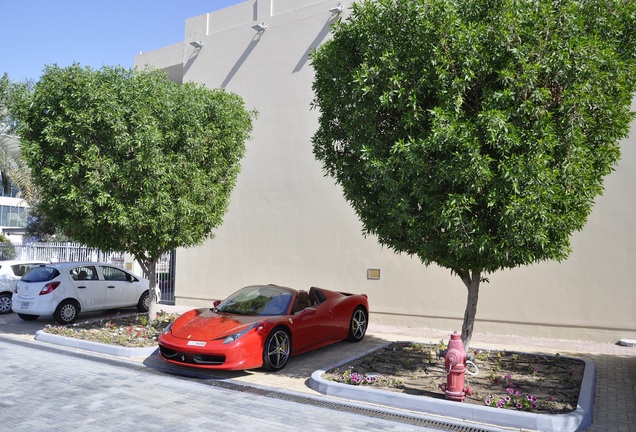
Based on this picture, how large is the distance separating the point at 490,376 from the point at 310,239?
288 inches

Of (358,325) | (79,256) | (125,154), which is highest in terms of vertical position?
(125,154)

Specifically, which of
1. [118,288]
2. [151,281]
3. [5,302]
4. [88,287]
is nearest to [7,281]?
[5,302]

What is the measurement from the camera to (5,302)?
49.2ft

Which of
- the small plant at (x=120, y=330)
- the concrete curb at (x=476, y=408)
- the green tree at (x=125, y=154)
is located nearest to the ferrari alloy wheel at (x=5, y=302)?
the small plant at (x=120, y=330)

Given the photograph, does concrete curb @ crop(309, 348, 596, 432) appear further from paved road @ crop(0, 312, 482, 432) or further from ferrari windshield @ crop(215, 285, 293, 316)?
ferrari windshield @ crop(215, 285, 293, 316)

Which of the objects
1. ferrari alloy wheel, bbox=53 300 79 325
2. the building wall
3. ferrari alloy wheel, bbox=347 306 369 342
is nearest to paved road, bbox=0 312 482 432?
ferrari alloy wheel, bbox=347 306 369 342

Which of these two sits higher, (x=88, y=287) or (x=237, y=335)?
(x=88, y=287)

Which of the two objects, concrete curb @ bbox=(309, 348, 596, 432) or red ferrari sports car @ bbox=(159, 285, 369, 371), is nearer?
concrete curb @ bbox=(309, 348, 596, 432)

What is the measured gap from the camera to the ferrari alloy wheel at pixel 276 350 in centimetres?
815

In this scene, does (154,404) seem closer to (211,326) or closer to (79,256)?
(211,326)

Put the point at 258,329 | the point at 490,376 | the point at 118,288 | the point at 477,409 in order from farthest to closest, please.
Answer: the point at 118,288 < the point at 258,329 < the point at 490,376 < the point at 477,409

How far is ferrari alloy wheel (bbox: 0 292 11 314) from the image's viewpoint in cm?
1493

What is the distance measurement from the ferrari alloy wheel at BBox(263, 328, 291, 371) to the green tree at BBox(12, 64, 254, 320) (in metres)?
3.53

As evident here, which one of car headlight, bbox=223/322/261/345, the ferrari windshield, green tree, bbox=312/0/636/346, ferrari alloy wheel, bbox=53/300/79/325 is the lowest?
ferrari alloy wheel, bbox=53/300/79/325
